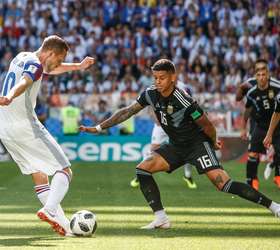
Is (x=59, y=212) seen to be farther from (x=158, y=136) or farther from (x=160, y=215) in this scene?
(x=158, y=136)

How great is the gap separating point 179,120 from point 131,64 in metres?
19.6

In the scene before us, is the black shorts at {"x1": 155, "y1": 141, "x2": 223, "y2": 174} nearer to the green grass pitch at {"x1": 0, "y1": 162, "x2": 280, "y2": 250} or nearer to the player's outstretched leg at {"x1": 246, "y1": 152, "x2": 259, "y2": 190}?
the green grass pitch at {"x1": 0, "y1": 162, "x2": 280, "y2": 250}

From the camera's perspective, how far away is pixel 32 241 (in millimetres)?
9656

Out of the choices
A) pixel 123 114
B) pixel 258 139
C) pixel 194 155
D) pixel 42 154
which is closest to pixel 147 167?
pixel 194 155

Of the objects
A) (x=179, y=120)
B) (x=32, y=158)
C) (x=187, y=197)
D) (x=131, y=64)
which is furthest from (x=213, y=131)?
(x=131, y=64)

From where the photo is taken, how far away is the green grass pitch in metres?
9.47

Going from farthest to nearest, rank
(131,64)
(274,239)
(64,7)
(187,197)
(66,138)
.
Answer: (64,7)
(131,64)
(66,138)
(187,197)
(274,239)

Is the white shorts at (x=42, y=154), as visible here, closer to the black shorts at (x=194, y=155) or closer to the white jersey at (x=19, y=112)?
the white jersey at (x=19, y=112)

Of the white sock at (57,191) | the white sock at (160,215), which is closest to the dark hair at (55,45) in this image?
the white sock at (57,191)

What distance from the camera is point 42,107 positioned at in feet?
88.3

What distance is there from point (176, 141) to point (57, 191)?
1.74 metres

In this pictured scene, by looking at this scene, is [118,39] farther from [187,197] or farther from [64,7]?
[187,197]

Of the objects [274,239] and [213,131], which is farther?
[213,131]

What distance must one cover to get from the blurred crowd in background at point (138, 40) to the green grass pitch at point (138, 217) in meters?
9.28
